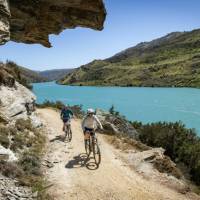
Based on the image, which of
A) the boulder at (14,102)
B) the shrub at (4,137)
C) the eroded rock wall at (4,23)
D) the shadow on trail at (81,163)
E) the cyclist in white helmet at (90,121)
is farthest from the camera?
the boulder at (14,102)

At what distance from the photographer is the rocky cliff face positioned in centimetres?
1493

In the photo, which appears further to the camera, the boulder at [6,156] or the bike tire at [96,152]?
the bike tire at [96,152]

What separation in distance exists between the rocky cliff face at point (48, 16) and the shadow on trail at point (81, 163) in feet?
20.6

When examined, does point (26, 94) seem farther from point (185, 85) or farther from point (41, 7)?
point (185, 85)

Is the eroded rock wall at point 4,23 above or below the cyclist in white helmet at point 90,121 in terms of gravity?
above

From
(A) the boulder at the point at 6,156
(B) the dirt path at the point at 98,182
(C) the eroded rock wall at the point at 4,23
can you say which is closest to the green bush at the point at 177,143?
(B) the dirt path at the point at 98,182

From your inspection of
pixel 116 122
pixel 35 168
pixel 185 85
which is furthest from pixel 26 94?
pixel 185 85

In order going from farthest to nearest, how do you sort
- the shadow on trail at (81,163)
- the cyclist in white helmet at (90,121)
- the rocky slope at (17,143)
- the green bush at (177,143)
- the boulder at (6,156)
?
the green bush at (177,143), the cyclist in white helmet at (90,121), the shadow on trail at (81,163), the boulder at (6,156), the rocky slope at (17,143)

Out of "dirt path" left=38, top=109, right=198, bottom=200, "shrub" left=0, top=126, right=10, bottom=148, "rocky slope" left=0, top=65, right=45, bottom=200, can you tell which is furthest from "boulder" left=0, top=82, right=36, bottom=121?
"dirt path" left=38, top=109, right=198, bottom=200

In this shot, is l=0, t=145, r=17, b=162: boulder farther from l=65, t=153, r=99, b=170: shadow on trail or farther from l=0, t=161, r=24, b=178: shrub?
l=65, t=153, r=99, b=170: shadow on trail

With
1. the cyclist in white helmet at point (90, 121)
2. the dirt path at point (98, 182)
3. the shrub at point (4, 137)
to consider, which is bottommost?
the dirt path at point (98, 182)

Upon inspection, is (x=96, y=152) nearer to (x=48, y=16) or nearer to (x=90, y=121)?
(x=90, y=121)

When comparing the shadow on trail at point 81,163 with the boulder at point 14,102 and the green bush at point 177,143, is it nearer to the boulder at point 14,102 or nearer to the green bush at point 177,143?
the boulder at point 14,102

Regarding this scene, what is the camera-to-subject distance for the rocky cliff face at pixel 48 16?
1493cm
